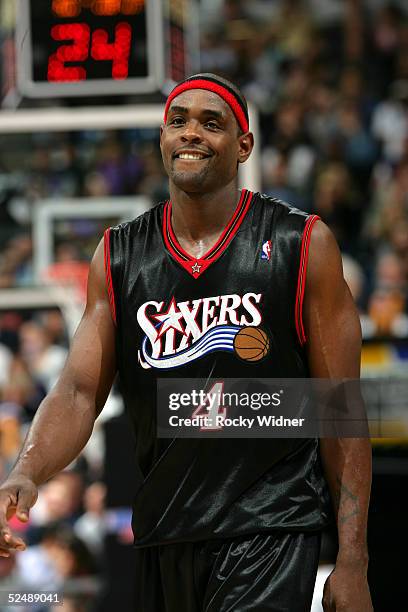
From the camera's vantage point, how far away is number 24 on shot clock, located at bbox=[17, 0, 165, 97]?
8.78m

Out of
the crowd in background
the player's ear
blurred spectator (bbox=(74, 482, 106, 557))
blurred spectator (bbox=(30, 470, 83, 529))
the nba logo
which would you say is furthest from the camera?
the crowd in background

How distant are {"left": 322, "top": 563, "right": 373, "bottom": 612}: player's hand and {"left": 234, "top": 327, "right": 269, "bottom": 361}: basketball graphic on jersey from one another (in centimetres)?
67

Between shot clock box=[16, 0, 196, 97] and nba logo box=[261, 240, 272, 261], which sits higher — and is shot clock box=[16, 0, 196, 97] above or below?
above

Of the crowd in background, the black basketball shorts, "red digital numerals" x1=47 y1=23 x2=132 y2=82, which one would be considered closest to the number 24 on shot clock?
"red digital numerals" x1=47 y1=23 x2=132 y2=82

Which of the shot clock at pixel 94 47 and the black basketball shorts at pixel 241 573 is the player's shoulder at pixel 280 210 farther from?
the shot clock at pixel 94 47

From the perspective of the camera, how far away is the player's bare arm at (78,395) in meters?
3.79

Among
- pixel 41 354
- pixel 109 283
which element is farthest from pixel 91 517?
pixel 109 283

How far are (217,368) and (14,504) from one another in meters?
0.75

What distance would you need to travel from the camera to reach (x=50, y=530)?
8359mm

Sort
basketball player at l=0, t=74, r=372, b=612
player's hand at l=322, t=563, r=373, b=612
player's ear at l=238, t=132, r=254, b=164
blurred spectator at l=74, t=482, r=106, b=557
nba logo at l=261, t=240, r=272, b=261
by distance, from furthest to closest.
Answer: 1. blurred spectator at l=74, t=482, r=106, b=557
2. player's ear at l=238, t=132, r=254, b=164
3. nba logo at l=261, t=240, r=272, b=261
4. basketball player at l=0, t=74, r=372, b=612
5. player's hand at l=322, t=563, r=373, b=612

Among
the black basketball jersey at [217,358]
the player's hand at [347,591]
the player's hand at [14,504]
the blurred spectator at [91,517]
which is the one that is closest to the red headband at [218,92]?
the black basketball jersey at [217,358]

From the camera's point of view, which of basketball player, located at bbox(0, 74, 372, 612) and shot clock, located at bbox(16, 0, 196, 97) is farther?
shot clock, located at bbox(16, 0, 196, 97)
